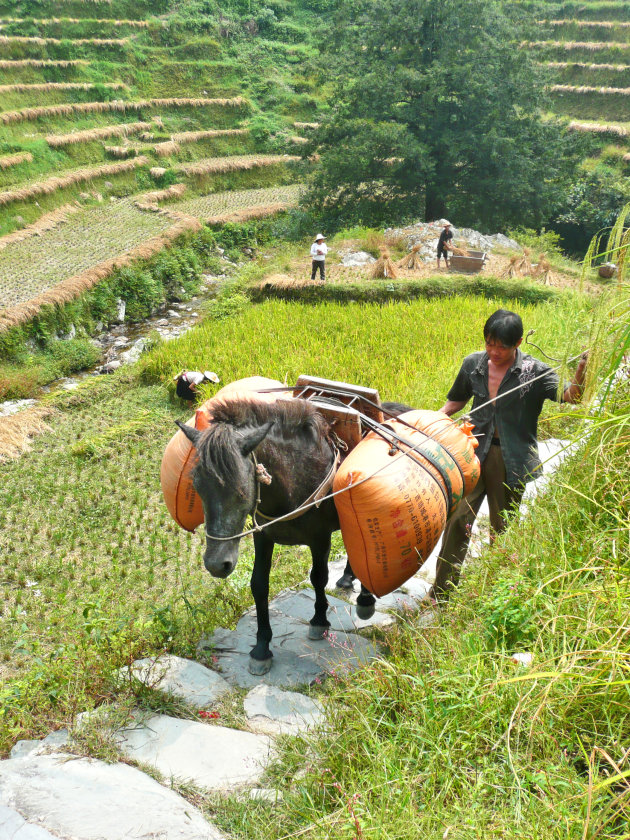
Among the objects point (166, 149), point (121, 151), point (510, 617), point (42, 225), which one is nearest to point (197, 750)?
point (510, 617)

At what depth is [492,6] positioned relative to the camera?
690 inches

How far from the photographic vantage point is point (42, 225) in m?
16.5

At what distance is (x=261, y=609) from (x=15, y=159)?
19.0m

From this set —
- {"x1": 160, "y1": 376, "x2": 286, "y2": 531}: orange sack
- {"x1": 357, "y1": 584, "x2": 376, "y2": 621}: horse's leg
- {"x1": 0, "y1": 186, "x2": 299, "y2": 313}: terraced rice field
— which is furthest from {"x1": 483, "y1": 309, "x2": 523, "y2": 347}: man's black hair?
{"x1": 0, "y1": 186, "x2": 299, "y2": 313}: terraced rice field

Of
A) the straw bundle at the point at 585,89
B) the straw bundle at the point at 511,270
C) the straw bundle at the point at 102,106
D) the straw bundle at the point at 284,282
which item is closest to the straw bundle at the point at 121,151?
the straw bundle at the point at 102,106

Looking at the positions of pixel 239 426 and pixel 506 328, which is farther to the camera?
pixel 506 328

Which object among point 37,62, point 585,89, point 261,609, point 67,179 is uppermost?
point 585,89

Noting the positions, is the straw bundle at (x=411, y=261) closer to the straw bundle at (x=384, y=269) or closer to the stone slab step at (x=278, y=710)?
the straw bundle at (x=384, y=269)

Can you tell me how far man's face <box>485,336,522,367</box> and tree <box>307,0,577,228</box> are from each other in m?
14.5

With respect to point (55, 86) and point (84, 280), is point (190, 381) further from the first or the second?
point (55, 86)

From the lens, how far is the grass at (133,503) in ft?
11.4

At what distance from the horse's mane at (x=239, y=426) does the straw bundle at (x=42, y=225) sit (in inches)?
554

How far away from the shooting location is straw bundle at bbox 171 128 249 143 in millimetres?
23922

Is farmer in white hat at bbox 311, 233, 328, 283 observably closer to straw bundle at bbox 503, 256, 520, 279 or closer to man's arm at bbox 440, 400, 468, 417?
straw bundle at bbox 503, 256, 520, 279
